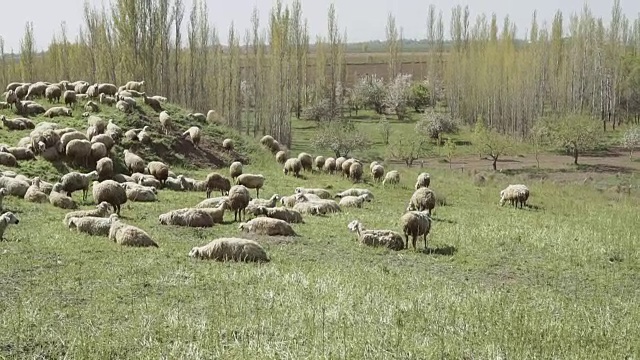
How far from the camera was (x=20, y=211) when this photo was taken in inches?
685

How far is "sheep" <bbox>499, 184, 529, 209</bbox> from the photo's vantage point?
26.4 metres

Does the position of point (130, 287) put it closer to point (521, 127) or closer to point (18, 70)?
point (521, 127)

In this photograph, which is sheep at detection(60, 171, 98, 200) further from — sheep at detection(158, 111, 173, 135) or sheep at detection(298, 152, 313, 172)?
sheep at detection(298, 152, 313, 172)

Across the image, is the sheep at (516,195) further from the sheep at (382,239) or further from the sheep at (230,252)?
the sheep at (230,252)

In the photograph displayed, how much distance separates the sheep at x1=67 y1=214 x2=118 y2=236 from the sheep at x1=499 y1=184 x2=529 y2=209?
58.4ft

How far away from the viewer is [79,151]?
83.6 feet

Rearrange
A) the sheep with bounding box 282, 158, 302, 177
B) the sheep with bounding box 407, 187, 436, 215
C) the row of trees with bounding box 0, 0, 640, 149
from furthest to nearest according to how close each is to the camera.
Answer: the row of trees with bounding box 0, 0, 640, 149, the sheep with bounding box 282, 158, 302, 177, the sheep with bounding box 407, 187, 436, 215

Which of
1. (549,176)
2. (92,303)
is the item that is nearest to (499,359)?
(92,303)

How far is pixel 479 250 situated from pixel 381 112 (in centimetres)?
7240

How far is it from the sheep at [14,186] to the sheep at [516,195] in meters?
19.2

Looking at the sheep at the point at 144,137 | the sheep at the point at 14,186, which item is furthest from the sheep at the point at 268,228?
the sheep at the point at 144,137

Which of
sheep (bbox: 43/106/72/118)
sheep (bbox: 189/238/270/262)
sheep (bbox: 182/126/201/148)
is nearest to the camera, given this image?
sheep (bbox: 189/238/270/262)

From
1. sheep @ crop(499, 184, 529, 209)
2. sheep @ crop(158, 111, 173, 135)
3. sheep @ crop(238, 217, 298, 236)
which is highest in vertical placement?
sheep @ crop(158, 111, 173, 135)

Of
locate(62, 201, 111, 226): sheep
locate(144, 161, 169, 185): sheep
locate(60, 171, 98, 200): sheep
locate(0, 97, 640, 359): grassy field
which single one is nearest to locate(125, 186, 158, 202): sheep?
locate(0, 97, 640, 359): grassy field
